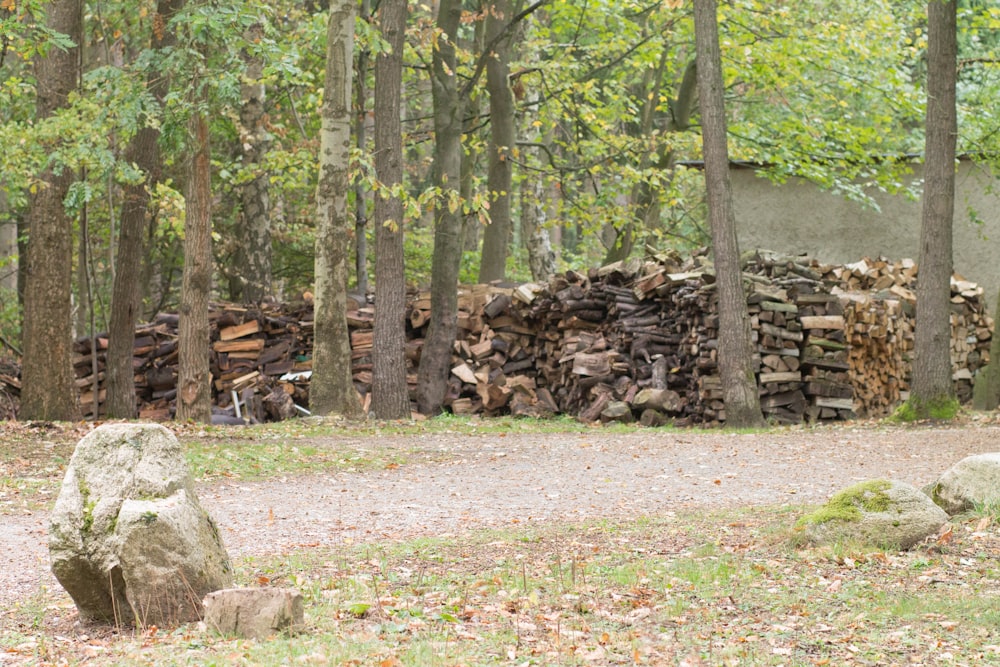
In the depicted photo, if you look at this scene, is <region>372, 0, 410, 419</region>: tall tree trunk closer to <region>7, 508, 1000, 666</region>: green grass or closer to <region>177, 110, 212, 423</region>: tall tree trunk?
<region>177, 110, 212, 423</region>: tall tree trunk

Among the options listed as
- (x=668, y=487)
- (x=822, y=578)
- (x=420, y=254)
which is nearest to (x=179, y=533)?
(x=822, y=578)

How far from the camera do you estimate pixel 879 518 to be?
24.0 ft

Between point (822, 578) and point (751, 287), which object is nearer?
point (822, 578)

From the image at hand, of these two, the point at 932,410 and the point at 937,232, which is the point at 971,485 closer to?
the point at 932,410

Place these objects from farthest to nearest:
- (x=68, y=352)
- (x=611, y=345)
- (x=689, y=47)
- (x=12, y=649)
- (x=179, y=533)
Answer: (x=689, y=47), (x=611, y=345), (x=68, y=352), (x=179, y=533), (x=12, y=649)

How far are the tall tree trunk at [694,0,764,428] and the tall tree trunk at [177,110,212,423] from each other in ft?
22.6

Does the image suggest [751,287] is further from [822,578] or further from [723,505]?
[822,578]

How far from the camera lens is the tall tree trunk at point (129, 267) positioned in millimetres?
16828

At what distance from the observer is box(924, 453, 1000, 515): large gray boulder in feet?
27.1

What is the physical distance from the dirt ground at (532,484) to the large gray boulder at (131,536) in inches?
31.7

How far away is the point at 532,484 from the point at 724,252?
6505 mm

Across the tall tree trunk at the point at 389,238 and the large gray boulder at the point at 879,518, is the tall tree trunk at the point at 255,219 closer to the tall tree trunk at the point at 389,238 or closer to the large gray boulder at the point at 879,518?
the tall tree trunk at the point at 389,238

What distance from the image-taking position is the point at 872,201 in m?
22.5

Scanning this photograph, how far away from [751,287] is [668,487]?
297 inches
